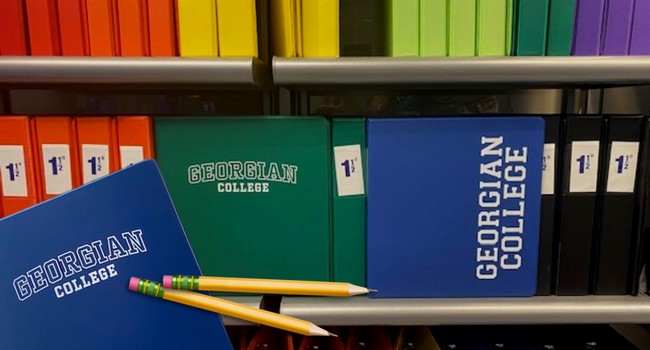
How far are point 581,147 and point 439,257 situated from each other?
36 cm

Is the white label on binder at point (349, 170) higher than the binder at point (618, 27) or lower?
lower

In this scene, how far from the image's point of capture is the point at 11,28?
32.7 inches

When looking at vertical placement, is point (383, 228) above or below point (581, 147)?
below

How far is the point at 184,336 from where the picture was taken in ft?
2.66

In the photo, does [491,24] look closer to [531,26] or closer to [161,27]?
[531,26]

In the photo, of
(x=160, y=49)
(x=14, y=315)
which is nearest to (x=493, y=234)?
(x=160, y=49)

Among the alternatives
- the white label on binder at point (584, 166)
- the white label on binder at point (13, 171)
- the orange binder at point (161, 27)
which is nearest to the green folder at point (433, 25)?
the white label on binder at point (584, 166)

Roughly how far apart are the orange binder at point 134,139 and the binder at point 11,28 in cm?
23

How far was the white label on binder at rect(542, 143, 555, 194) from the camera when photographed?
0.89 m

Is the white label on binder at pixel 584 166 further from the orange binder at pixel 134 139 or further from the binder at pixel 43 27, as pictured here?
the binder at pixel 43 27

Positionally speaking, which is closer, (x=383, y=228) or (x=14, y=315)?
(x=14, y=315)

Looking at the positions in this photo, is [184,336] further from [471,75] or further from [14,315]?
[471,75]

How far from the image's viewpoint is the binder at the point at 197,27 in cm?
83

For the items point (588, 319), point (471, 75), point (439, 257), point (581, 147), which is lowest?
point (588, 319)
